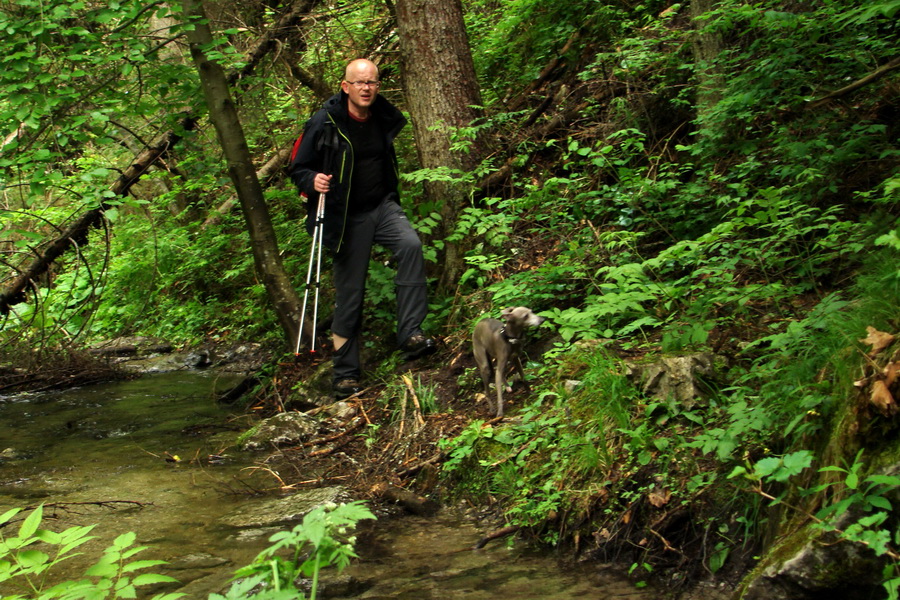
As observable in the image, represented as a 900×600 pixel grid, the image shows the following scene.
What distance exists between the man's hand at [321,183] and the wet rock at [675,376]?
10.7 ft

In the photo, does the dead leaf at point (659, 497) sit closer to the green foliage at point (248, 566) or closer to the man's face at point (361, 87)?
the green foliage at point (248, 566)

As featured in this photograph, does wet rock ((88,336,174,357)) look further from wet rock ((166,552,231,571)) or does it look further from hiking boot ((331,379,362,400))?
wet rock ((166,552,231,571))

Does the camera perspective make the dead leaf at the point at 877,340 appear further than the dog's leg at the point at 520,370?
No

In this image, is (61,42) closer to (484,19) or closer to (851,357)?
(484,19)

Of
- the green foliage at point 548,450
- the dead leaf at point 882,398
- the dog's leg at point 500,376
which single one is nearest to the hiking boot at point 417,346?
the dog's leg at point 500,376

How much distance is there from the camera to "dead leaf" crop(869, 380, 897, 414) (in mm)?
2695

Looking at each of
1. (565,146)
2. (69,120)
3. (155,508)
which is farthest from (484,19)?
(155,508)

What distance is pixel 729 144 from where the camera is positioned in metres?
6.16

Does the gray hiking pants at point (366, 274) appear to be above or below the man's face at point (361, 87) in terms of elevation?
below

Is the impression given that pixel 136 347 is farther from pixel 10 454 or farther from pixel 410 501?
pixel 410 501

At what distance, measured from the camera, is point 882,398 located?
8.92 ft

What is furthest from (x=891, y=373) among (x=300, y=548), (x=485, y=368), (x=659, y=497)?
(x=485, y=368)

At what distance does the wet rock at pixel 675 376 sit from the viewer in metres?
4.16

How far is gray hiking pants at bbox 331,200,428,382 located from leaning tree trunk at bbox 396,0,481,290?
928 mm
